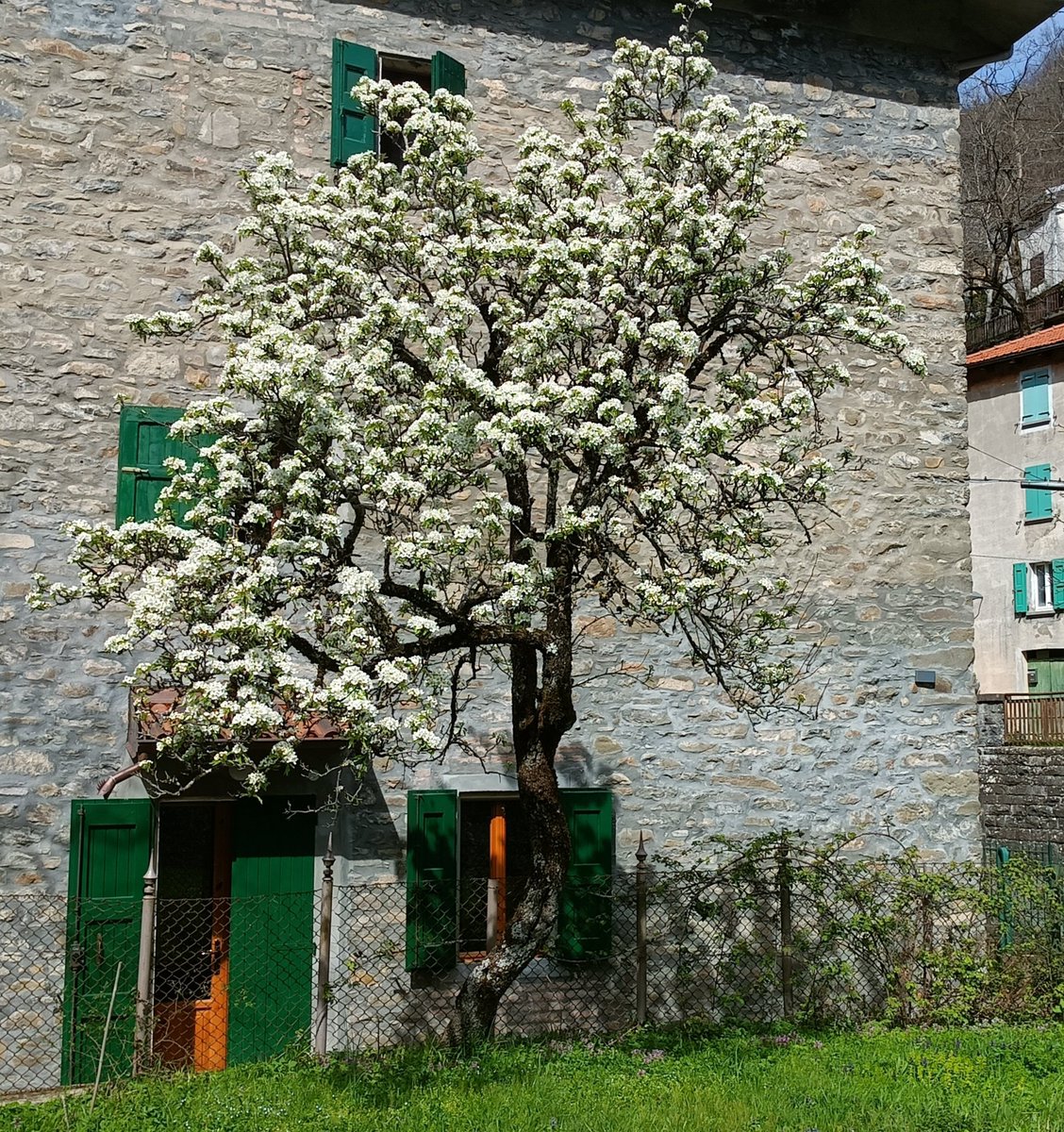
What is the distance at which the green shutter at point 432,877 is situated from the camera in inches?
330

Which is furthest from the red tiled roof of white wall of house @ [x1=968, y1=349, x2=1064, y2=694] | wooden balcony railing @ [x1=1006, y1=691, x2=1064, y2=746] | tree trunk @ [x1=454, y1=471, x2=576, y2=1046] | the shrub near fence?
tree trunk @ [x1=454, y1=471, x2=576, y2=1046]

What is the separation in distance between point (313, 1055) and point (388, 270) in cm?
479

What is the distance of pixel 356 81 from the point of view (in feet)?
29.8

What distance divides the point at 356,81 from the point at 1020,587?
1936 cm

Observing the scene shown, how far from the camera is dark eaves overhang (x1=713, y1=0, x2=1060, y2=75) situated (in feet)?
33.7

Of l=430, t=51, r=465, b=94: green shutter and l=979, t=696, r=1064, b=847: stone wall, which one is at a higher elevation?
l=430, t=51, r=465, b=94: green shutter

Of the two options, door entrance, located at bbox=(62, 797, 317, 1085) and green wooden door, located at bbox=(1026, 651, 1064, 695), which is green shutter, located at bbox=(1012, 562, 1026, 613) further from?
door entrance, located at bbox=(62, 797, 317, 1085)

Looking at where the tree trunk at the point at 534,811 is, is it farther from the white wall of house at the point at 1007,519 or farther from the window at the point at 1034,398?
the window at the point at 1034,398

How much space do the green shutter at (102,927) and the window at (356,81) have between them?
4.95 metres

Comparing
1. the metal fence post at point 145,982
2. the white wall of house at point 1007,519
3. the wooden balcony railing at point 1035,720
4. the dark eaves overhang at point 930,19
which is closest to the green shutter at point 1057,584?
the white wall of house at point 1007,519

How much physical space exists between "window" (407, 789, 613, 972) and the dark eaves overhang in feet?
21.8

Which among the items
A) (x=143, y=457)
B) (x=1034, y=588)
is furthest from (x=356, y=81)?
(x=1034, y=588)

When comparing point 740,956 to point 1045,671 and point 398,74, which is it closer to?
point 398,74

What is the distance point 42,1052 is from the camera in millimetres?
7746
